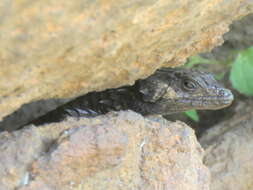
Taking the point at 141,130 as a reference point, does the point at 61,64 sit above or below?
above

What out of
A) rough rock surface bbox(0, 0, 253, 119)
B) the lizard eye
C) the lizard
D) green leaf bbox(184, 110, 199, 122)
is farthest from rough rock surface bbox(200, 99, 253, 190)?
rough rock surface bbox(0, 0, 253, 119)

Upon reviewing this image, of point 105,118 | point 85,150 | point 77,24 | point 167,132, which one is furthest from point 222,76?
point 77,24

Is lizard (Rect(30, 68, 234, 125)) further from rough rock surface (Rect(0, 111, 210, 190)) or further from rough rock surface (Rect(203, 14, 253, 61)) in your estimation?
rough rock surface (Rect(203, 14, 253, 61))

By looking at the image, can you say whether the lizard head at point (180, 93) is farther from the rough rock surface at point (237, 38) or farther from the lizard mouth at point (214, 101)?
the rough rock surface at point (237, 38)

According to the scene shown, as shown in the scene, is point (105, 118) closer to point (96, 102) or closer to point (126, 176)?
point (126, 176)

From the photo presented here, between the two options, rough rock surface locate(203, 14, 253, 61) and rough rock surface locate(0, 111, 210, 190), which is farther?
rough rock surface locate(203, 14, 253, 61)
